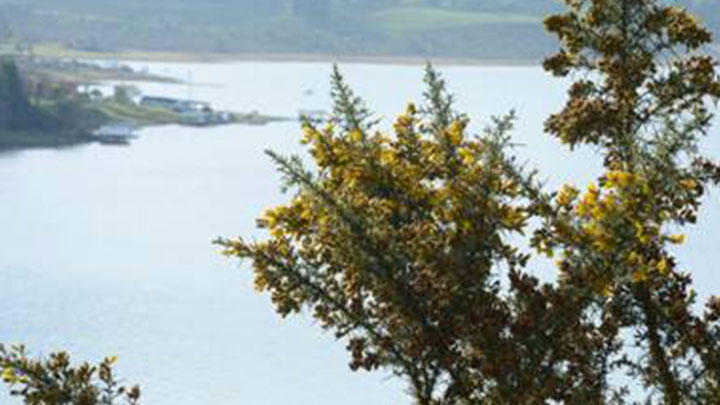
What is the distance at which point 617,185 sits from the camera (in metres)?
11.8

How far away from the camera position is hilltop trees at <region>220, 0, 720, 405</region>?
11852mm

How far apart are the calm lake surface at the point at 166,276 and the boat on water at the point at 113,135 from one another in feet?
42.5

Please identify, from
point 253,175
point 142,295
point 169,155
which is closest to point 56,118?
point 169,155

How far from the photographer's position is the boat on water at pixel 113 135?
6998 inches

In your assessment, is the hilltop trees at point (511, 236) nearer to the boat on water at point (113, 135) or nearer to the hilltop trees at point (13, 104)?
the hilltop trees at point (13, 104)

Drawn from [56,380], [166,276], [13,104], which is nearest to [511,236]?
[56,380]

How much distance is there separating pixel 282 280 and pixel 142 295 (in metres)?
71.9

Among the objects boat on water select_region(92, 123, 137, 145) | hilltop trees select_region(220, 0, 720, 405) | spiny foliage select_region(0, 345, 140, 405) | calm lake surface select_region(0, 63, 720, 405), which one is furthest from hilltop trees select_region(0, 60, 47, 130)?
spiny foliage select_region(0, 345, 140, 405)

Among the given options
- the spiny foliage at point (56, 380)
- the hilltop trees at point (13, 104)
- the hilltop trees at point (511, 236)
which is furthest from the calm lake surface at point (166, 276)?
the spiny foliage at point (56, 380)

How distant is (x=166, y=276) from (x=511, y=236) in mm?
78976

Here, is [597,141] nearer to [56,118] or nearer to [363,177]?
[363,177]

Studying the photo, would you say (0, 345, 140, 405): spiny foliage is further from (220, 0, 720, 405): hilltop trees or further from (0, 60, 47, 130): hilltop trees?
(0, 60, 47, 130): hilltop trees

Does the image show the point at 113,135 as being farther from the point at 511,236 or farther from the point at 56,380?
the point at 511,236

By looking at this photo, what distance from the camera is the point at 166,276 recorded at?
90.1m
